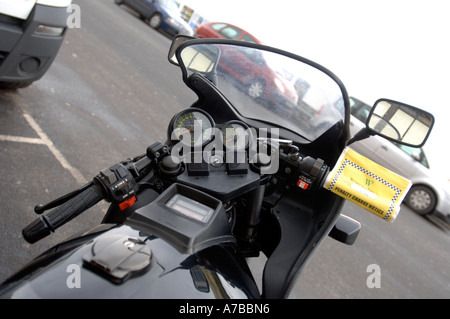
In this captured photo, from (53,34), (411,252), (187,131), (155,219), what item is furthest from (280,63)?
(411,252)

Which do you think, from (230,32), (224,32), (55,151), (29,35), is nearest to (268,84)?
(29,35)

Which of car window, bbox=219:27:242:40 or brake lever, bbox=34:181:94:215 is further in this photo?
car window, bbox=219:27:242:40

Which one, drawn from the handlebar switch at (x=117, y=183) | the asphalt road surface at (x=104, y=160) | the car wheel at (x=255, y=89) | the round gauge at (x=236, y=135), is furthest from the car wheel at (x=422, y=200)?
the handlebar switch at (x=117, y=183)

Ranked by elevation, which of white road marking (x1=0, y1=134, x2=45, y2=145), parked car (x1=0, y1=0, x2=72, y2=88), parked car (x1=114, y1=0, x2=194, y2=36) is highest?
parked car (x1=114, y1=0, x2=194, y2=36)

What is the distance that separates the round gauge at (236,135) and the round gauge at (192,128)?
8cm

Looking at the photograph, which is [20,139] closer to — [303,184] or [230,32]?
[303,184]

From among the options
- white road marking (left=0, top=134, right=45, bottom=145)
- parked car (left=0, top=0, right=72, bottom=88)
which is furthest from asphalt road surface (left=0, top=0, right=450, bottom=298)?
parked car (left=0, top=0, right=72, bottom=88)

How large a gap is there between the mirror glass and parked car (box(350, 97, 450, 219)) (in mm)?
6723

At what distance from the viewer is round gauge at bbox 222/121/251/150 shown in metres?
1.85

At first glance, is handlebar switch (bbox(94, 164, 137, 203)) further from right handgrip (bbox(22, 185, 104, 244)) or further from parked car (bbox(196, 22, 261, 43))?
parked car (bbox(196, 22, 261, 43))

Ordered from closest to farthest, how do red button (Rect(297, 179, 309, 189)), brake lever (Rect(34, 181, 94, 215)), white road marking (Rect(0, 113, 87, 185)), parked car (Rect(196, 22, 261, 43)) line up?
brake lever (Rect(34, 181, 94, 215))
red button (Rect(297, 179, 309, 189))
white road marking (Rect(0, 113, 87, 185))
parked car (Rect(196, 22, 261, 43))

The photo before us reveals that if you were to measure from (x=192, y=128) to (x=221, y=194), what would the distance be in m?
0.52

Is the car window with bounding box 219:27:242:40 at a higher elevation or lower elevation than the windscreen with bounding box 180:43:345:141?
higher

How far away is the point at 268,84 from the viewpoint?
219 centimetres
